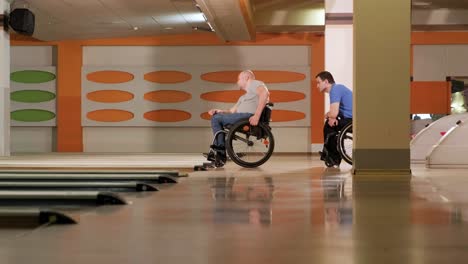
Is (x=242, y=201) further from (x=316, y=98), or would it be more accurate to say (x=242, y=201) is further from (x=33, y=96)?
(x=33, y=96)

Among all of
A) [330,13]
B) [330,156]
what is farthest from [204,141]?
[330,156]

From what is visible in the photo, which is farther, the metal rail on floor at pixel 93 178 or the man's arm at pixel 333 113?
the man's arm at pixel 333 113

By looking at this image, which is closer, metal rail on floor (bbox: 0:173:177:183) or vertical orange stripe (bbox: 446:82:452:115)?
metal rail on floor (bbox: 0:173:177:183)

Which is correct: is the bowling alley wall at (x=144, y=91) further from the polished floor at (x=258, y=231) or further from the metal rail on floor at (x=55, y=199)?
the metal rail on floor at (x=55, y=199)

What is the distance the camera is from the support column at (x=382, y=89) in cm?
571

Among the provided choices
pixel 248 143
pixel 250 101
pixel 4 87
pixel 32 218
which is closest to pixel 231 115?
pixel 250 101

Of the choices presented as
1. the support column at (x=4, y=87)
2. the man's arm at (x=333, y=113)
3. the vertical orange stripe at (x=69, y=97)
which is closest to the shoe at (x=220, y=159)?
the man's arm at (x=333, y=113)

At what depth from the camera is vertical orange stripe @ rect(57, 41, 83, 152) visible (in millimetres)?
14547

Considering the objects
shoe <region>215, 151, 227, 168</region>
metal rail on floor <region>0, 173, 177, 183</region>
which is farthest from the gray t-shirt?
metal rail on floor <region>0, 173, 177, 183</region>

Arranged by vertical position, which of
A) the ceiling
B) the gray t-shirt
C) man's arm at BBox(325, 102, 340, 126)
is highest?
the ceiling

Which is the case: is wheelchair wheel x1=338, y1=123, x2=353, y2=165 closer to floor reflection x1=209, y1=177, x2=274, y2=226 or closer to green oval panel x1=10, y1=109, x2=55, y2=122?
floor reflection x1=209, y1=177, x2=274, y2=226

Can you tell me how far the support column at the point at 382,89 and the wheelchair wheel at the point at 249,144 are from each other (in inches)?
61.5

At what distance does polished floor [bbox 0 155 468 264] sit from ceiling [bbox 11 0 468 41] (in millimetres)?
7569

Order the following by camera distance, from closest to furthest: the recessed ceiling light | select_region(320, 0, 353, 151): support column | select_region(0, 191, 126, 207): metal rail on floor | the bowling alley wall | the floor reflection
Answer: the floor reflection, select_region(0, 191, 126, 207): metal rail on floor, select_region(320, 0, 353, 151): support column, the recessed ceiling light, the bowling alley wall
